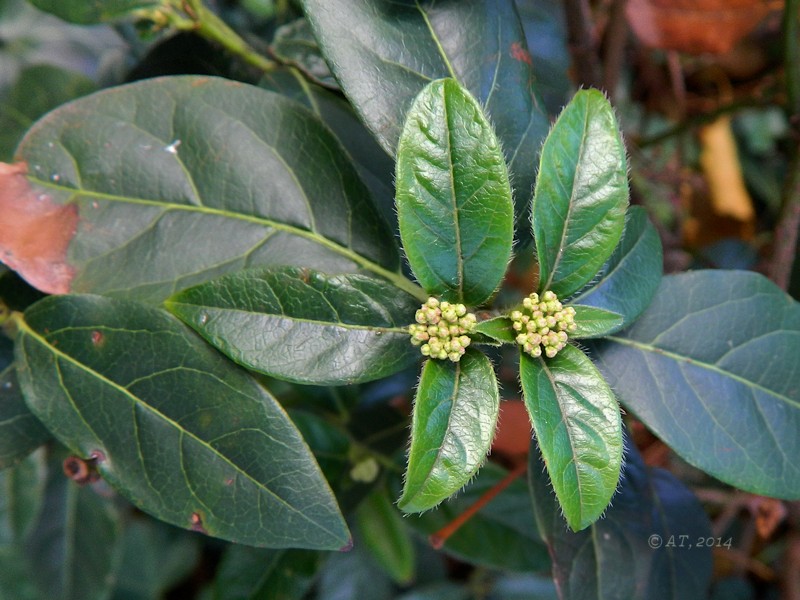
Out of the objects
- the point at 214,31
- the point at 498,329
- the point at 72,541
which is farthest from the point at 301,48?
the point at 72,541

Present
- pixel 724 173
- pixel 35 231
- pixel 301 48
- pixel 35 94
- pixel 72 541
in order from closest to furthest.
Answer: pixel 35 231 < pixel 301 48 < pixel 35 94 < pixel 72 541 < pixel 724 173

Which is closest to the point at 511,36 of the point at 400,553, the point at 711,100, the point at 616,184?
the point at 616,184

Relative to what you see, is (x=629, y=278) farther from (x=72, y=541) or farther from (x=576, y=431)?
(x=72, y=541)

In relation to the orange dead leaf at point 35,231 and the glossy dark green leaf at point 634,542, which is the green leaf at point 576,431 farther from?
the orange dead leaf at point 35,231

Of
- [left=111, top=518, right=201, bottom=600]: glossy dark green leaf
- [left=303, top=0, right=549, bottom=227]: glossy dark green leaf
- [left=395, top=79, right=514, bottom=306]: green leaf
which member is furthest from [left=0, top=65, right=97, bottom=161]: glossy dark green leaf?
[left=111, top=518, right=201, bottom=600]: glossy dark green leaf

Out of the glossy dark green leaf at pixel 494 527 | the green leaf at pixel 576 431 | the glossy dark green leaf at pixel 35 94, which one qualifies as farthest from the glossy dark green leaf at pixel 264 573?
the glossy dark green leaf at pixel 35 94

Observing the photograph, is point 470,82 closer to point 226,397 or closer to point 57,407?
point 226,397
